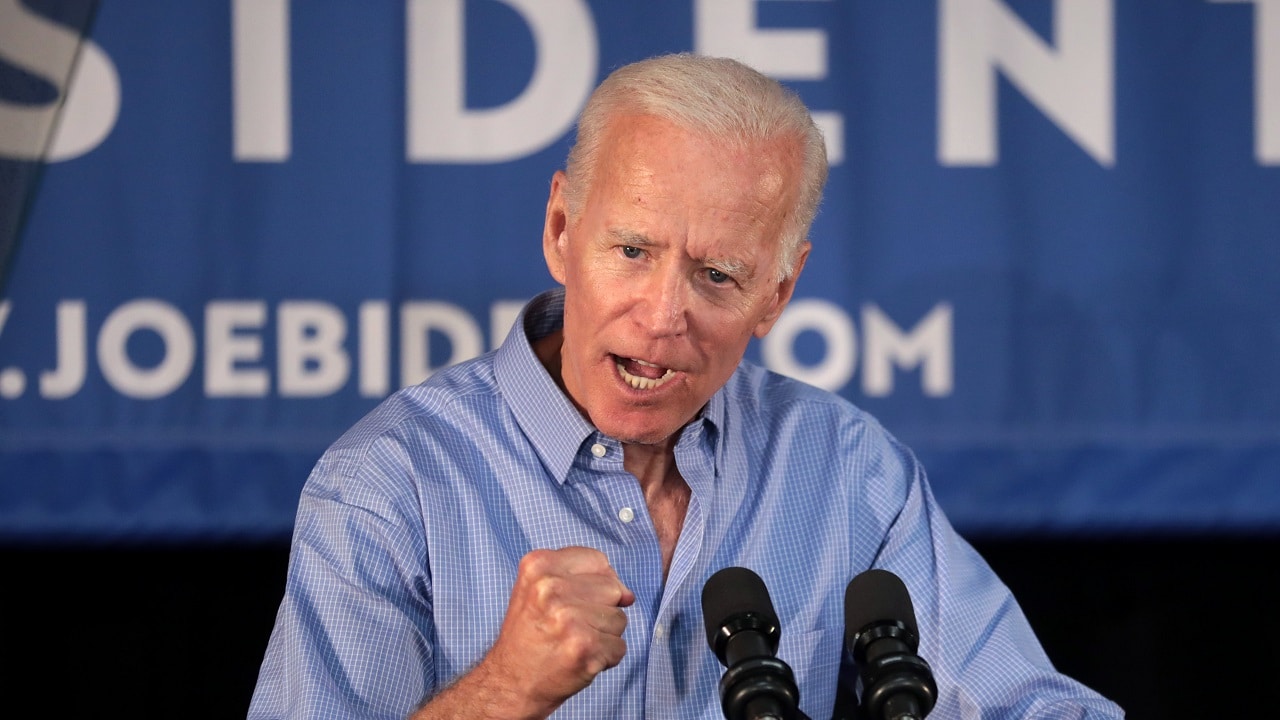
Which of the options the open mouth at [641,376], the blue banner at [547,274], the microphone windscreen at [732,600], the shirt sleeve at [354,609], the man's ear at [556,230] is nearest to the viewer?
the microphone windscreen at [732,600]

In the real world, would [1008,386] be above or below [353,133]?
below

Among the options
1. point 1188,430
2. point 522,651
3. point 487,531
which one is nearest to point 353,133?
point 487,531

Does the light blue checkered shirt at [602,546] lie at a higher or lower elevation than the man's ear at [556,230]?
lower

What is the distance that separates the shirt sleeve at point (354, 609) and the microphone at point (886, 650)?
20.1 inches

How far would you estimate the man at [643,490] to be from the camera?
149 cm

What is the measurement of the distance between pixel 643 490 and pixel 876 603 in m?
0.55

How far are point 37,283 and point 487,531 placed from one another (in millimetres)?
1268

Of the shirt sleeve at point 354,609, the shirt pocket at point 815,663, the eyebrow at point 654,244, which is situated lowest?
the shirt pocket at point 815,663

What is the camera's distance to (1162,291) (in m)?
2.51

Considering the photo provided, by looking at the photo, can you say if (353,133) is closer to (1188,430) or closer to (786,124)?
(786,124)

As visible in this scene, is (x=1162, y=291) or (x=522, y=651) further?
(x=1162, y=291)

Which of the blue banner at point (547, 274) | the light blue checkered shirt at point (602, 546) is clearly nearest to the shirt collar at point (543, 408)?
the light blue checkered shirt at point (602, 546)

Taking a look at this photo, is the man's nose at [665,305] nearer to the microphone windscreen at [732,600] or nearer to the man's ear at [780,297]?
the man's ear at [780,297]

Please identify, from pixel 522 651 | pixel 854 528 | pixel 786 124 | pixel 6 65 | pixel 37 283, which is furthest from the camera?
pixel 37 283
